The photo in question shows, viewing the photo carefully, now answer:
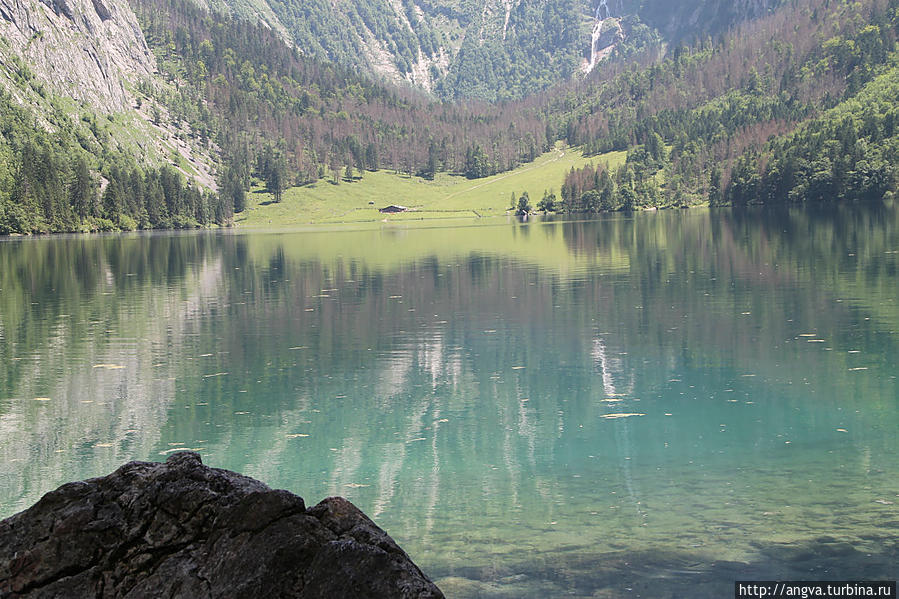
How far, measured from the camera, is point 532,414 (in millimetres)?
22469

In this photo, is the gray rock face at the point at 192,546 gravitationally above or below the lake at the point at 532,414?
above

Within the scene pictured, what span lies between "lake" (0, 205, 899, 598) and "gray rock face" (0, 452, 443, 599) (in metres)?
5.78

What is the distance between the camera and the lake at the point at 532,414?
13633mm

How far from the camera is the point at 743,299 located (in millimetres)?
41375

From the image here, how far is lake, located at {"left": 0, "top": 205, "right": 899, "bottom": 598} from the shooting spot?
1363cm

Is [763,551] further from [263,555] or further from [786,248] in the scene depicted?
[786,248]

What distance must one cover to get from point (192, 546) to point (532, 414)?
1630 centimetres

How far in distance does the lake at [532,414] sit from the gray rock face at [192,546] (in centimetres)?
578

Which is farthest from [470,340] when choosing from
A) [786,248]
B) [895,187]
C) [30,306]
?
[895,187]

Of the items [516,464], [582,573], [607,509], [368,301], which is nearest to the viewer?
[582,573]

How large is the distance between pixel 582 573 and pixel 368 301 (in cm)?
3599

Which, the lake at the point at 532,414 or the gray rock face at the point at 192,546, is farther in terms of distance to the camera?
the lake at the point at 532,414

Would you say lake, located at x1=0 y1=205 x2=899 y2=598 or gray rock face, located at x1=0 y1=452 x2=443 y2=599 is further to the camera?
lake, located at x1=0 y1=205 x2=899 y2=598

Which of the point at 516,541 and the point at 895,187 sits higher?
the point at 895,187
